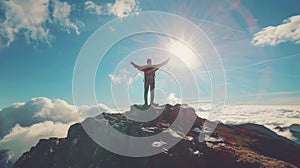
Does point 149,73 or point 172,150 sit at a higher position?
point 149,73

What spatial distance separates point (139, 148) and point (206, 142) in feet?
20.5

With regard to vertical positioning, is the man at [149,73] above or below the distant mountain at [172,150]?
above

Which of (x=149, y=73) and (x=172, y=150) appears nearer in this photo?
(x=172, y=150)

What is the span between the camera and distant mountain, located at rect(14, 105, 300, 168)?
1630 centimetres

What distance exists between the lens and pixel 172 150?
57.0ft

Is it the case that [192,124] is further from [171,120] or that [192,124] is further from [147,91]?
[147,91]

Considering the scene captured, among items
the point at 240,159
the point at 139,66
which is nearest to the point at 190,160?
the point at 240,159

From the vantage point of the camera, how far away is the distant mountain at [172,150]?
53.5ft

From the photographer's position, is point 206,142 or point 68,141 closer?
point 206,142

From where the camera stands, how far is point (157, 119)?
2350 centimetres

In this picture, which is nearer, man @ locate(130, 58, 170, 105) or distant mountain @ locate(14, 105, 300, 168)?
distant mountain @ locate(14, 105, 300, 168)

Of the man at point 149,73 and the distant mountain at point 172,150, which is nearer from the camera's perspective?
the distant mountain at point 172,150

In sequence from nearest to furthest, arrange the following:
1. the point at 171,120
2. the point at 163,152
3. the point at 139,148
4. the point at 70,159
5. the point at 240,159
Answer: the point at 240,159 → the point at 163,152 → the point at 139,148 → the point at 70,159 → the point at 171,120

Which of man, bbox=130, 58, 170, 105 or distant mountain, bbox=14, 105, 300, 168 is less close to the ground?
man, bbox=130, 58, 170, 105
